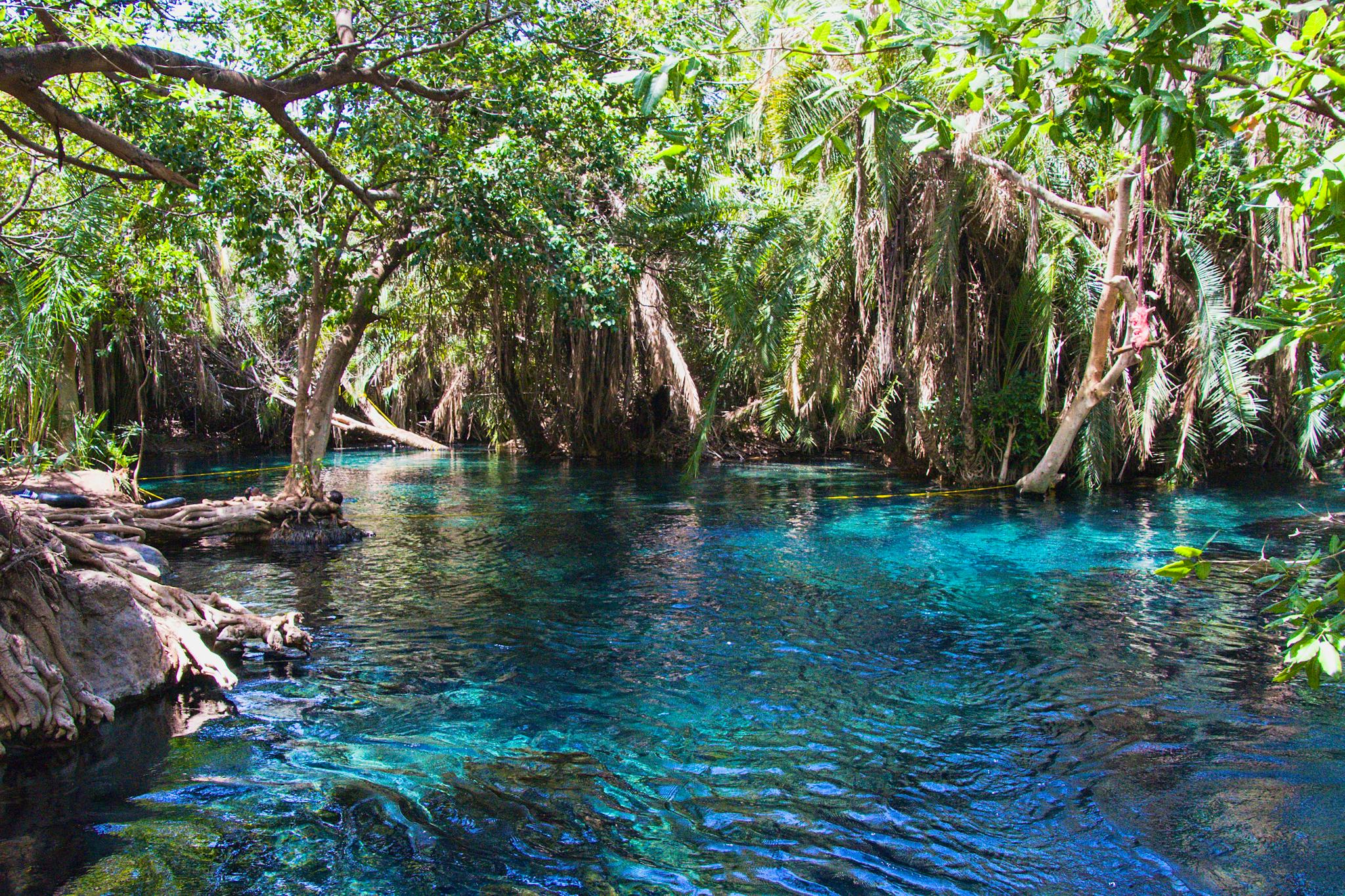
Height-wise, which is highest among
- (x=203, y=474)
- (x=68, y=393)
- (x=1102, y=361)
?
(x=1102, y=361)

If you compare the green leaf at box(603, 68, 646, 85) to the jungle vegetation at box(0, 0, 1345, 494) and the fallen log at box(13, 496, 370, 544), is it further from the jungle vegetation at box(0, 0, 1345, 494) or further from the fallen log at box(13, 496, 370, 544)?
the fallen log at box(13, 496, 370, 544)

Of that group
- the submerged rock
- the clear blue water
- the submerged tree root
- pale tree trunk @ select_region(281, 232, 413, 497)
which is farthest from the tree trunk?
the submerged tree root

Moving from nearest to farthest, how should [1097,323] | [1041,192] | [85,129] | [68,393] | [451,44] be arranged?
[85,129] < [451,44] < [1041,192] < [1097,323] < [68,393]

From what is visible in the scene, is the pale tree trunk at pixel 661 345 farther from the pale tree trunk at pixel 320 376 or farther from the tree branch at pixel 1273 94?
the tree branch at pixel 1273 94

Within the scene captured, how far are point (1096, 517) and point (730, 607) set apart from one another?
23.9 feet

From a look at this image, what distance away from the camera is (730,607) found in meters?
8.46

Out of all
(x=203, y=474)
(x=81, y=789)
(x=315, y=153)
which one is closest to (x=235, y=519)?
(x=315, y=153)

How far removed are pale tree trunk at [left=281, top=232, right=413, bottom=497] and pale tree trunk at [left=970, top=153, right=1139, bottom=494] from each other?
8.52 meters

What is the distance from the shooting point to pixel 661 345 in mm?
21047

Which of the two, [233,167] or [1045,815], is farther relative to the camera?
[233,167]

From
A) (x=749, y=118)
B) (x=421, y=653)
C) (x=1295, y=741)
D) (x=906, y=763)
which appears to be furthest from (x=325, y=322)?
(x=1295, y=741)

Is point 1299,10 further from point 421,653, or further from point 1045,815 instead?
point 421,653

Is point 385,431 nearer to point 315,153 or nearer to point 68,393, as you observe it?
point 68,393

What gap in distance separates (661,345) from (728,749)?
53.9 feet
